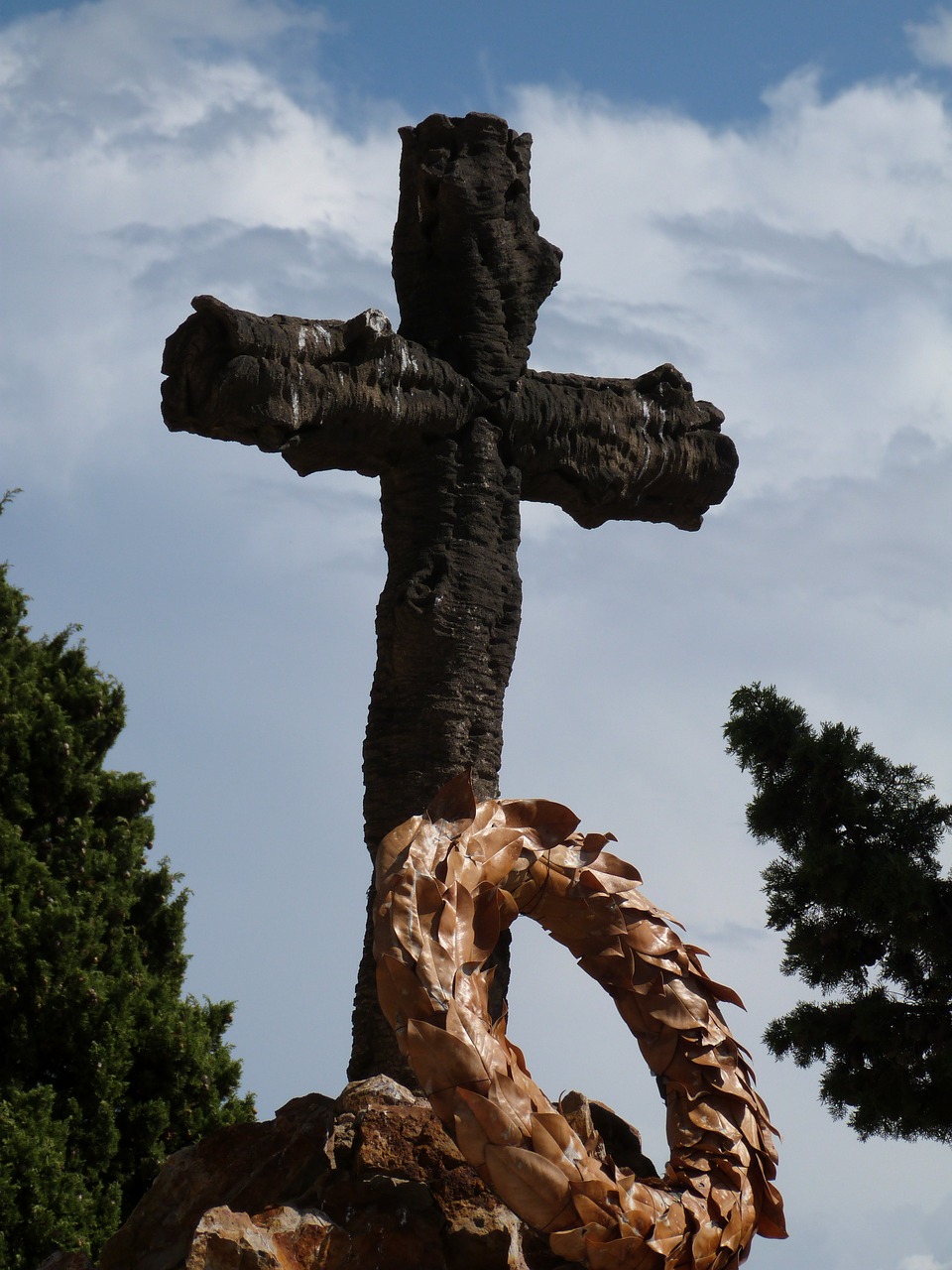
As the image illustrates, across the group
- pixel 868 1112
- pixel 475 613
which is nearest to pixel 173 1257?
pixel 475 613

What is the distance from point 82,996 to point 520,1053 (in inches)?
194

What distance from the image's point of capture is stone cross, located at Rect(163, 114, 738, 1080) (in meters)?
4.63

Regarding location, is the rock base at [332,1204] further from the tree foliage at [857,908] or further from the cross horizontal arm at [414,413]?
the tree foliage at [857,908]

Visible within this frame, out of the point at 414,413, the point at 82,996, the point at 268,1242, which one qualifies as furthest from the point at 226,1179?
the point at 82,996

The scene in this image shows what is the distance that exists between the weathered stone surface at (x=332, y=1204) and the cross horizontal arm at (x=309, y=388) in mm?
1918

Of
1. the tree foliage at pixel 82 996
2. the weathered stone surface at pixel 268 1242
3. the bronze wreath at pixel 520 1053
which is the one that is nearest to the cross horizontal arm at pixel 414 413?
the bronze wreath at pixel 520 1053

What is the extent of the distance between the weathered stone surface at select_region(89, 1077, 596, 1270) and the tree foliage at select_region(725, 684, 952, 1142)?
15.8 ft

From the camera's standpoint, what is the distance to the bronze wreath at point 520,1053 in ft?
11.6

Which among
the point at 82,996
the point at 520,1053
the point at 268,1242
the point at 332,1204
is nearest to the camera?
the point at 268,1242

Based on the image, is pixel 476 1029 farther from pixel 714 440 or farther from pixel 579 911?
pixel 714 440

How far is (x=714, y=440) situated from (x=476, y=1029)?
9.93 feet

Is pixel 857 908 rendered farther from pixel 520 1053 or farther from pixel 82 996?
pixel 520 1053

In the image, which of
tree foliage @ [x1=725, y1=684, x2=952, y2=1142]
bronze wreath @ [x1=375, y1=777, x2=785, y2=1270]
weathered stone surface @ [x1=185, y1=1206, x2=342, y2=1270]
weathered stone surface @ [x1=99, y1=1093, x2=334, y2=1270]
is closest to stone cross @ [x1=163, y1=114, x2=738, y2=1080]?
weathered stone surface @ [x1=99, y1=1093, x2=334, y2=1270]

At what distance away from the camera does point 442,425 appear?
16.8 feet
